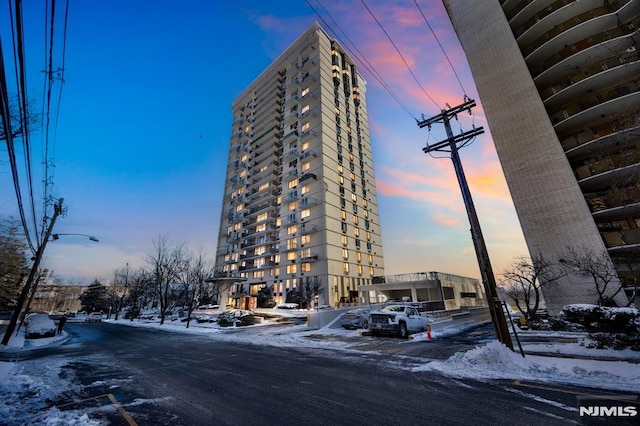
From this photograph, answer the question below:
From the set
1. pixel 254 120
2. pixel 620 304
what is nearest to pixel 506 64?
pixel 620 304

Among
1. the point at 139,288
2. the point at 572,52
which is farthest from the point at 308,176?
the point at 139,288

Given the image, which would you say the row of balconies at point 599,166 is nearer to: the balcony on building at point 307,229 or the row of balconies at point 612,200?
the row of balconies at point 612,200

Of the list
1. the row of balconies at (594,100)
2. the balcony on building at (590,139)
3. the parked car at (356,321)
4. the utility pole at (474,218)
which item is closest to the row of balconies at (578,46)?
the row of balconies at (594,100)

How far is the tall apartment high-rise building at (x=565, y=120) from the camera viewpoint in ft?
66.5

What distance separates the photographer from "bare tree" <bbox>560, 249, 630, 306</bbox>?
1761 cm

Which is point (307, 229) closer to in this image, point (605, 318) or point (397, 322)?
point (397, 322)

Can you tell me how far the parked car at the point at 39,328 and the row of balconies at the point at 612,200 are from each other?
4458 cm

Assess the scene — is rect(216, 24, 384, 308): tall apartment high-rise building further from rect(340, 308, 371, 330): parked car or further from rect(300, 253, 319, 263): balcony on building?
rect(340, 308, 371, 330): parked car

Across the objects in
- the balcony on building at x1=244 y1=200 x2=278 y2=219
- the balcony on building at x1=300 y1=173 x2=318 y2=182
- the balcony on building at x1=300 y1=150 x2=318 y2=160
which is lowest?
the balcony on building at x1=244 y1=200 x2=278 y2=219

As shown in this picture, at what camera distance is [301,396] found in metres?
5.87

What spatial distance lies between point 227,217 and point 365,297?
160 feet

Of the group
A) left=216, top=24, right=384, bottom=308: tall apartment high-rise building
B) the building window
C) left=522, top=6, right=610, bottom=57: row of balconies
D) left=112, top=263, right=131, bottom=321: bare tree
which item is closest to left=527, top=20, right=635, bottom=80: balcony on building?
left=522, top=6, right=610, bottom=57: row of balconies

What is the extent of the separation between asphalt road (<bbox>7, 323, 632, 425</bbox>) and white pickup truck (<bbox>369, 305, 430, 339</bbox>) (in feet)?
25.8

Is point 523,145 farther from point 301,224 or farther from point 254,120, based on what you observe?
point 254,120
